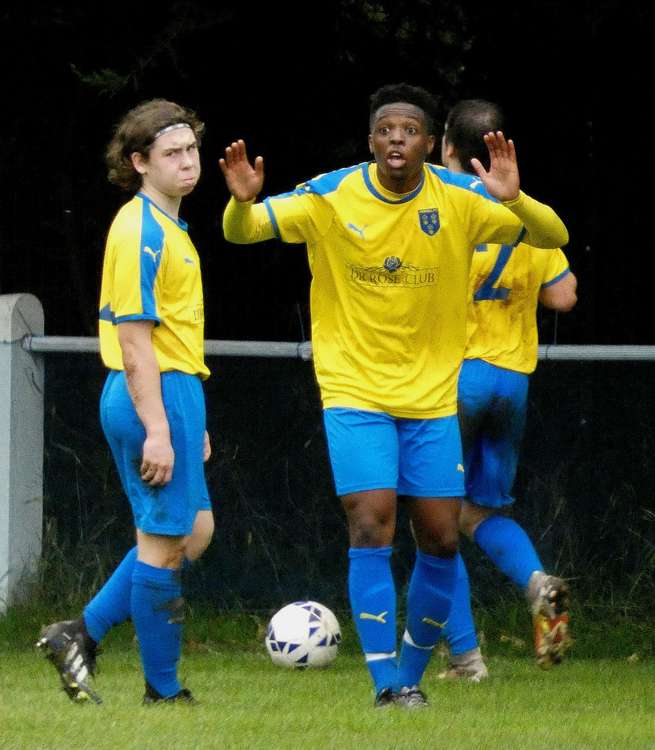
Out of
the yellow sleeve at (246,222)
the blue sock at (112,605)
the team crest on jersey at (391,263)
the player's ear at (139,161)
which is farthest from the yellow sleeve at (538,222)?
the blue sock at (112,605)

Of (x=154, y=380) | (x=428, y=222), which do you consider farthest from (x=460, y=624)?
(x=154, y=380)

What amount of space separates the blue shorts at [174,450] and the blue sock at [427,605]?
81 cm

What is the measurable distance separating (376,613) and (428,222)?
4.34ft

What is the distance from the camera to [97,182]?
9562 millimetres

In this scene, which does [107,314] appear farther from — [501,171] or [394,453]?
[501,171]

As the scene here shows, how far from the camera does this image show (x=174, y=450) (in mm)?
5727

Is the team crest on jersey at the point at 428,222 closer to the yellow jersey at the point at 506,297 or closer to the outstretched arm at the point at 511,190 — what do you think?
the outstretched arm at the point at 511,190

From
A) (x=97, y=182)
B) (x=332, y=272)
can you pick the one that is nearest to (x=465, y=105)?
(x=332, y=272)

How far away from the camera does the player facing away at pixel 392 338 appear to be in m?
5.80

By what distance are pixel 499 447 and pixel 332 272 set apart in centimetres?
139

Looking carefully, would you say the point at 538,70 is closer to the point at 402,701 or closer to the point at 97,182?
the point at 97,182

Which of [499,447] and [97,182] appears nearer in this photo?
[499,447]

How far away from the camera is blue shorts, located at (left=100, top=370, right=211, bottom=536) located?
571 centimetres

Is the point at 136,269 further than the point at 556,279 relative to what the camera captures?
No
